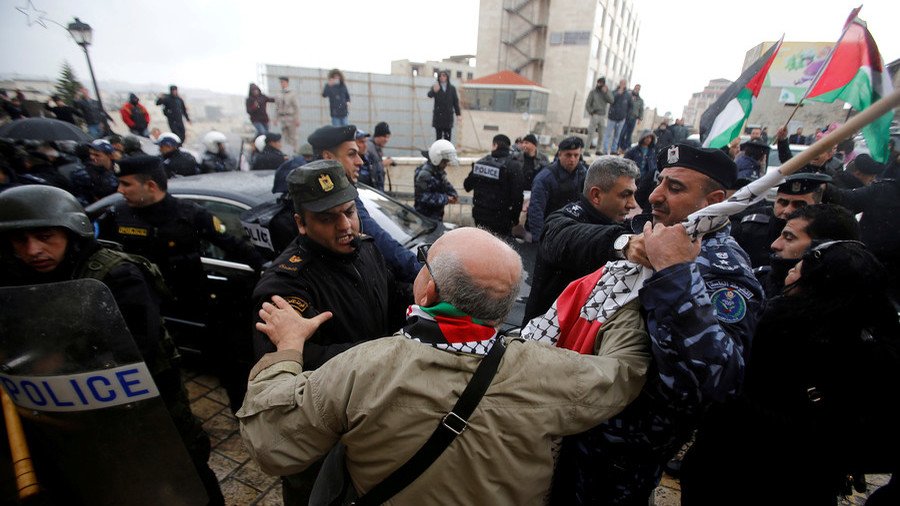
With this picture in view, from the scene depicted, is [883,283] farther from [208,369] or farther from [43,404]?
[208,369]

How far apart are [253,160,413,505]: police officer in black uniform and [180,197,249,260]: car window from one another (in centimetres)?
192

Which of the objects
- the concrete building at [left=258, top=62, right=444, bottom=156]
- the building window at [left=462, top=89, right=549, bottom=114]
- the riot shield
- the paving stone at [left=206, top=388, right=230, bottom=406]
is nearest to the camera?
the riot shield

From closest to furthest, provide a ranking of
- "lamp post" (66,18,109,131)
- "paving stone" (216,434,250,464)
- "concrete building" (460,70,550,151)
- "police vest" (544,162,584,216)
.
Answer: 1. "paving stone" (216,434,250,464)
2. "police vest" (544,162,584,216)
3. "lamp post" (66,18,109,131)
4. "concrete building" (460,70,550,151)

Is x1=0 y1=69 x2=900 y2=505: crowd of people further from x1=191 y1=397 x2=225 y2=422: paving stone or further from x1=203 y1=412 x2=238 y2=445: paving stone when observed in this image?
x1=191 y1=397 x2=225 y2=422: paving stone

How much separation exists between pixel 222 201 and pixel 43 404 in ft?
7.66

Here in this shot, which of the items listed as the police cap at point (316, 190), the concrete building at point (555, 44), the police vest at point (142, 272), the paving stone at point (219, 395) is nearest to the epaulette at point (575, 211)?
the police cap at point (316, 190)

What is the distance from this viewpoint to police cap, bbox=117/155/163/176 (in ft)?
9.73

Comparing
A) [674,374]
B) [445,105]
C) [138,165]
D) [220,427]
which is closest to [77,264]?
[138,165]

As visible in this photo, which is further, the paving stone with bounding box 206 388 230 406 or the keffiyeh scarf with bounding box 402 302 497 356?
the paving stone with bounding box 206 388 230 406

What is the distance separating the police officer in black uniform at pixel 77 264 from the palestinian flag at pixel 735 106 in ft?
9.80

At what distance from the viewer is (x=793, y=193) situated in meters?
3.35

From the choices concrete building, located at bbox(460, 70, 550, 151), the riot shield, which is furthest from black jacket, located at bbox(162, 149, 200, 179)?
concrete building, located at bbox(460, 70, 550, 151)

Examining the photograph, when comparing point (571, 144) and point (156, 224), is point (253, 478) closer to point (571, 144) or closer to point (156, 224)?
point (156, 224)

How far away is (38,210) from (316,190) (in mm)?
1262
